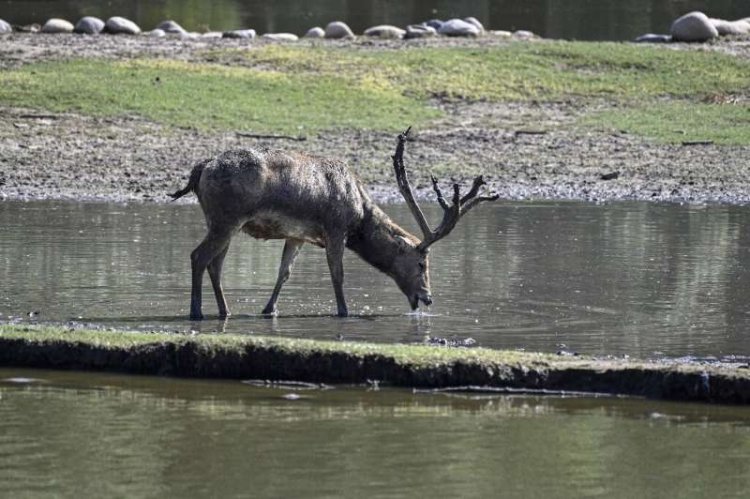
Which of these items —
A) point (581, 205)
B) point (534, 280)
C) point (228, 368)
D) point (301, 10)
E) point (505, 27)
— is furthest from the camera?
point (301, 10)

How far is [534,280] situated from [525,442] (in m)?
5.91

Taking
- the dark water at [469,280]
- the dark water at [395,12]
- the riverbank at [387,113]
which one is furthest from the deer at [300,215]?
the dark water at [395,12]

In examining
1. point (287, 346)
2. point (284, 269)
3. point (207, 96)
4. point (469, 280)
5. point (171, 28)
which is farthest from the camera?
point (171, 28)

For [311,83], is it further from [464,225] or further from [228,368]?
[228,368]

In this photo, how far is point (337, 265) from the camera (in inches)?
523

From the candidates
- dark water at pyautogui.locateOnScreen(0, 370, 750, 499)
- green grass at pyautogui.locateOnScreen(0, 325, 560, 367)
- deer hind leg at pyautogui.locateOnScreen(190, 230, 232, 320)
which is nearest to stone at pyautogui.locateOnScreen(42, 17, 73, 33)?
deer hind leg at pyautogui.locateOnScreen(190, 230, 232, 320)

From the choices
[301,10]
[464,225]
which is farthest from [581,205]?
[301,10]

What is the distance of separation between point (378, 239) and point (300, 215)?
78 cm

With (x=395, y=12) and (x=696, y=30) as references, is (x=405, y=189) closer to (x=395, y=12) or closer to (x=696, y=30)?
(x=696, y=30)

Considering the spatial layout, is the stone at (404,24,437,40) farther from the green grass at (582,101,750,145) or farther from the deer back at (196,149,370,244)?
the deer back at (196,149,370,244)

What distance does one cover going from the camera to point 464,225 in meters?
18.5

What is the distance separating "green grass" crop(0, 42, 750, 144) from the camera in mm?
23875

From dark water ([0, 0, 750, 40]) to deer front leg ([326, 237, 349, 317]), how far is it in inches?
1066

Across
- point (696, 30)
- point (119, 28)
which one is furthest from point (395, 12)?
point (119, 28)
